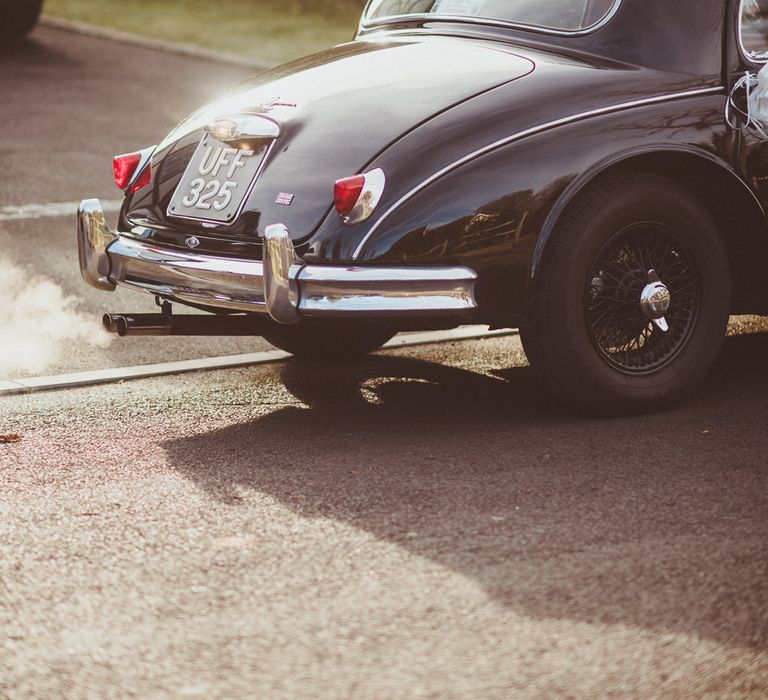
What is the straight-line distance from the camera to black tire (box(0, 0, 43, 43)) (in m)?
16.4

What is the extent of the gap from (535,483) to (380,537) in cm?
69

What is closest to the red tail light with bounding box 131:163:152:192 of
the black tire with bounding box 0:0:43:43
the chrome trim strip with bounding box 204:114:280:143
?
the chrome trim strip with bounding box 204:114:280:143

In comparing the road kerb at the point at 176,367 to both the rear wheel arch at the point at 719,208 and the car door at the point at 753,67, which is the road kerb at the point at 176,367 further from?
the car door at the point at 753,67

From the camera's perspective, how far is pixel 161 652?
10.7ft

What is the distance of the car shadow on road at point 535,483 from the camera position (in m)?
3.59

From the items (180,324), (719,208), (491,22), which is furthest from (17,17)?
(719,208)

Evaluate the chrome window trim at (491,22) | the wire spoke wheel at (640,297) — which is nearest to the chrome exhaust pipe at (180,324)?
the wire spoke wheel at (640,297)

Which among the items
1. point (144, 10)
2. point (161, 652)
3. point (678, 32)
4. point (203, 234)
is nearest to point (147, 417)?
point (203, 234)

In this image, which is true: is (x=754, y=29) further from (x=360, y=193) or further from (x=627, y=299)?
(x=360, y=193)

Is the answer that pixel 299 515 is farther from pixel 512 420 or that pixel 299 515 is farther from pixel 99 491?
pixel 512 420

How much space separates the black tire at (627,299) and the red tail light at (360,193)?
67 centimetres

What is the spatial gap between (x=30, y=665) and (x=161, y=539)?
0.81 metres

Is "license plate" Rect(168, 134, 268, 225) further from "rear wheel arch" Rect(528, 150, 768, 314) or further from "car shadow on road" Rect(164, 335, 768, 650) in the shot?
"rear wheel arch" Rect(528, 150, 768, 314)

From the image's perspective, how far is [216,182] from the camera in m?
5.07
